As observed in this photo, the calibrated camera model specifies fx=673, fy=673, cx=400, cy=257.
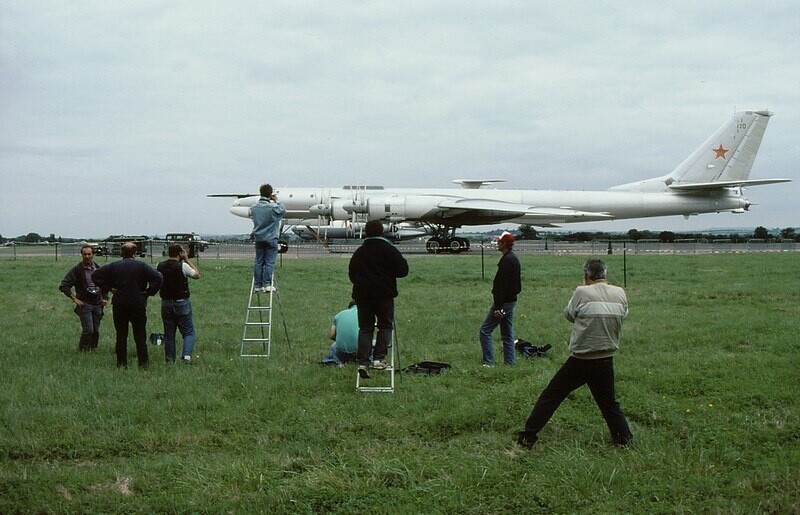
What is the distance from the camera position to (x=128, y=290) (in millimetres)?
8906

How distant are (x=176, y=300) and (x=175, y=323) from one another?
354 mm

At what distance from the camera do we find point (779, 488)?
16.5ft

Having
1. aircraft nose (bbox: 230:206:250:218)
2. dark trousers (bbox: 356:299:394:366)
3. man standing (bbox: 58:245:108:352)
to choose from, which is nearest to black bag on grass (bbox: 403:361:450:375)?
dark trousers (bbox: 356:299:394:366)

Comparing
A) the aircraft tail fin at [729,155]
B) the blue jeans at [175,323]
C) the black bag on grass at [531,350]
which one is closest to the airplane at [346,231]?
the aircraft tail fin at [729,155]

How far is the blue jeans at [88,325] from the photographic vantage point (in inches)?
408

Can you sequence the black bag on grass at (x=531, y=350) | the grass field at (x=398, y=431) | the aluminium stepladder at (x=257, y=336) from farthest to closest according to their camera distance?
the black bag on grass at (x=531, y=350), the aluminium stepladder at (x=257, y=336), the grass field at (x=398, y=431)

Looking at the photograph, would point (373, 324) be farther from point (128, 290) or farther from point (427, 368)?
point (128, 290)

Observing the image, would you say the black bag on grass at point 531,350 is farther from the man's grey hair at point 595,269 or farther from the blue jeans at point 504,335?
the man's grey hair at point 595,269

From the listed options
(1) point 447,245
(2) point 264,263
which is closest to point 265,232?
(2) point 264,263

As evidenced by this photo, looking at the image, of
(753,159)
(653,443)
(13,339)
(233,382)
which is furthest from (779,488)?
(753,159)

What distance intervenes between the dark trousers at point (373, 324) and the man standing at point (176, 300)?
2.70 meters

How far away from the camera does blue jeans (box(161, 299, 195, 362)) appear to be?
9.33m

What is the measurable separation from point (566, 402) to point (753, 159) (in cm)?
4168

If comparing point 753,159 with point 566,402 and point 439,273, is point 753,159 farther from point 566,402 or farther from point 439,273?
point 566,402
